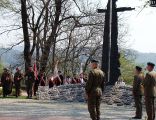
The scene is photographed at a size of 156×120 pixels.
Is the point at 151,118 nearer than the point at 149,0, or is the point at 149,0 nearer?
the point at 151,118

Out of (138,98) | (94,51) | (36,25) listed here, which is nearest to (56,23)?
(36,25)

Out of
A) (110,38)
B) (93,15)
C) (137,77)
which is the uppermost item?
(93,15)

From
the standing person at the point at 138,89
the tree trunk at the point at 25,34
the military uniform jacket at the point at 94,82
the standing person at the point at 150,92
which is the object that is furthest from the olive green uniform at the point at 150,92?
the tree trunk at the point at 25,34

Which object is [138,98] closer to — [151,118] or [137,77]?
[137,77]

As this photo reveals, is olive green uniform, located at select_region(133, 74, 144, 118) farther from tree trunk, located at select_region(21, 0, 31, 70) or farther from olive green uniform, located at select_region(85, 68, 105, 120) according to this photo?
tree trunk, located at select_region(21, 0, 31, 70)

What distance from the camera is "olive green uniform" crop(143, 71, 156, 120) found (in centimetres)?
1655

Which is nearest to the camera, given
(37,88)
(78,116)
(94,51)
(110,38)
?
(78,116)

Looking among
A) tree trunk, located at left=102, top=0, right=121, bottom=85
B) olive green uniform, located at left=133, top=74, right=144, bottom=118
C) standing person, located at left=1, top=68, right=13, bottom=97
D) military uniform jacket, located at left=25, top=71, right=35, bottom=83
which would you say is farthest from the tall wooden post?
olive green uniform, located at left=133, top=74, right=144, bottom=118

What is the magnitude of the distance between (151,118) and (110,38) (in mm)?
12986

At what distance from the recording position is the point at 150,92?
16.6 meters

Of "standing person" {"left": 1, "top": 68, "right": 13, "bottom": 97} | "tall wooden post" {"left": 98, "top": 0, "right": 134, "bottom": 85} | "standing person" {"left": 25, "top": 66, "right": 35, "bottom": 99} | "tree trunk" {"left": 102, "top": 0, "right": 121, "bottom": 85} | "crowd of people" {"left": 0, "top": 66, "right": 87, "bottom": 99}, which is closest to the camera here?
"tall wooden post" {"left": 98, "top": 0, "right": 134, "bottom": 85}

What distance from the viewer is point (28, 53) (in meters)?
41.8

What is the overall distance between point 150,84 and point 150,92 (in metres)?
0.25

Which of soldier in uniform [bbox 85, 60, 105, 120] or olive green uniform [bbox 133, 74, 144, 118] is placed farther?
olive green uniform [bbox 133, 74, 144, 118]
